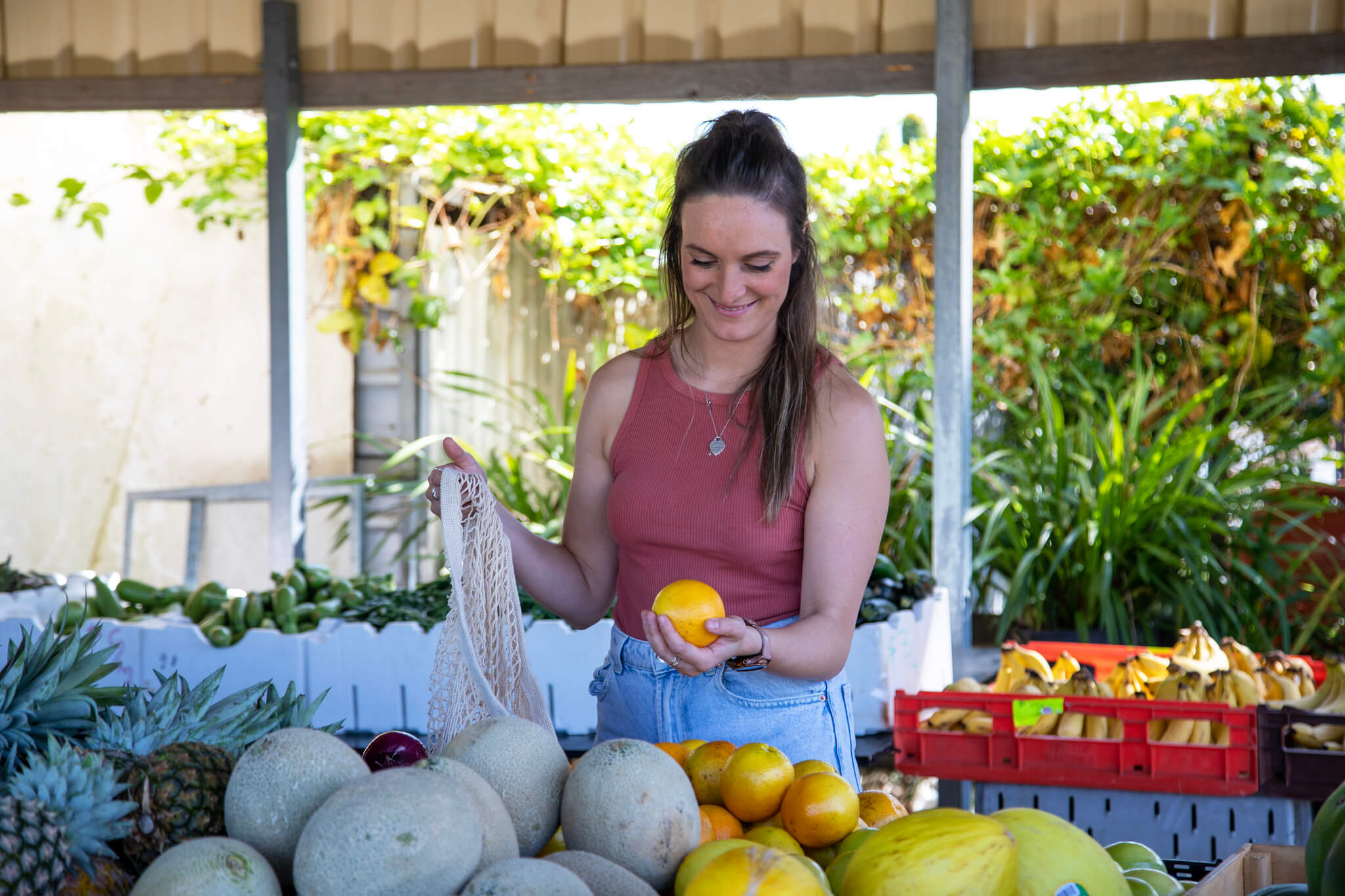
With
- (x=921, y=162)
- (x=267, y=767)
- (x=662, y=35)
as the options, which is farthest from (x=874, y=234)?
(x=267, y=767)

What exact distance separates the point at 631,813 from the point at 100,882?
1.54 feet

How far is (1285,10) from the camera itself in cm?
392

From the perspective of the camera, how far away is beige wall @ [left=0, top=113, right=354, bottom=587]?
6.08m

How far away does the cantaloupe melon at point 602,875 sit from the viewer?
1.00 meters

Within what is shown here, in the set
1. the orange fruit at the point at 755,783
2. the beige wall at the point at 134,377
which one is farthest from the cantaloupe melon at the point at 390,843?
the beige wall at the point at 134,377

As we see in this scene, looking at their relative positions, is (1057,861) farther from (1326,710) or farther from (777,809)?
(1326,710)

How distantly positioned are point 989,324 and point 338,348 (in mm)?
3346

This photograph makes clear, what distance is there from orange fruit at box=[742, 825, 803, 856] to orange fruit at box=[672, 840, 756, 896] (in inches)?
5.2

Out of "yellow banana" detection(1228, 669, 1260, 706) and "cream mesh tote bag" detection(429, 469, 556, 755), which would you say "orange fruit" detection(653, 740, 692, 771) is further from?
"yellow banana" detection(1228, 669, 1260, 706)

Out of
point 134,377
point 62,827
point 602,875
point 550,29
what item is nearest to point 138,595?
point 134,377

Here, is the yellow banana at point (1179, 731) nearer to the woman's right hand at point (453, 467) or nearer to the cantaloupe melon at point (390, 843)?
the woman's right hand at point (453, 467)

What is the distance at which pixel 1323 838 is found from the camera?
106 cm

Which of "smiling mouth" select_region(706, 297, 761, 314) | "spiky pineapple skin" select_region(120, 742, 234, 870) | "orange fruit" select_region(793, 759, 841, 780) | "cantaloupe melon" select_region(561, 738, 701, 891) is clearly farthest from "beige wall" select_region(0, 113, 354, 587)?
"cantaloupe melon" select_region(561, 738, 701, 891)

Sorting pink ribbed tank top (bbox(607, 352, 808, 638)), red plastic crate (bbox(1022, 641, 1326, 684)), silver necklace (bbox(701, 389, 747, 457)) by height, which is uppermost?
silver necklace (bbox(701, 389, 747, 457))
